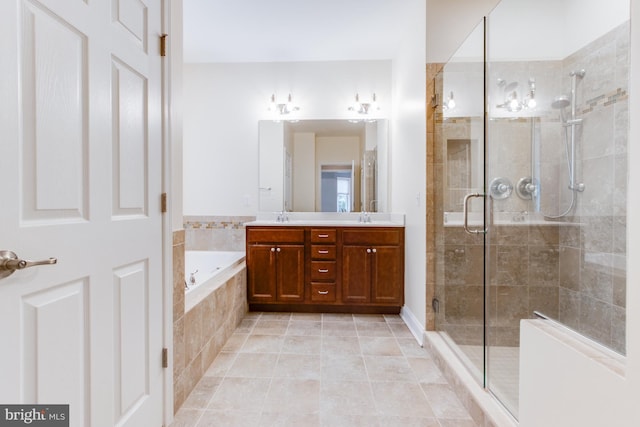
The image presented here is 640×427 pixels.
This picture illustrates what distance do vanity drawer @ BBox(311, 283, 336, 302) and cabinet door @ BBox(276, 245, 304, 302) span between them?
0.12 metres

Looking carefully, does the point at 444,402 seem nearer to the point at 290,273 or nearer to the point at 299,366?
the point at 299,366

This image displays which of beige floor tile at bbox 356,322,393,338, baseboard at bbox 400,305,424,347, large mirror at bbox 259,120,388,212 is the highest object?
large mirror at bbox 259,120,388,212

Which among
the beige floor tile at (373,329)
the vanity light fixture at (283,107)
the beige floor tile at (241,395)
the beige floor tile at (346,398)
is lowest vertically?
the beige floor tile at (373,329)

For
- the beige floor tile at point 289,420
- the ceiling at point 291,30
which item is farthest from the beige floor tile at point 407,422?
the ceiling at point 291,30

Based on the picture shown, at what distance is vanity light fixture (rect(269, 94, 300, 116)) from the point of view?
3.49 metres

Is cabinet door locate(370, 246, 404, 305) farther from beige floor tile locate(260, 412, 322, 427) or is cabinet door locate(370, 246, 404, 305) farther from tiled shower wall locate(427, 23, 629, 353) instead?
beige floor tile locate(260, 412, 322, 427)

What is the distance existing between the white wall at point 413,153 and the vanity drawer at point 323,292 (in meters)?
0.71

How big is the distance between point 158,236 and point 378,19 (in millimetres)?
2609

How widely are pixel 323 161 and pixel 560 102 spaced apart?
2.19m

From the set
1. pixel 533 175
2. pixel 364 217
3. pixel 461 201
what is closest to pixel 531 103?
pixel 533 175

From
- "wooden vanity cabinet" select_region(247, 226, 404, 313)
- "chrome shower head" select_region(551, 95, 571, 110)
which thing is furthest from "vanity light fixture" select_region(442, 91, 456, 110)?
"wooden vanity cabinet" select_region(247, 226, 404, 313)

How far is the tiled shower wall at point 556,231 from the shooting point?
173cm

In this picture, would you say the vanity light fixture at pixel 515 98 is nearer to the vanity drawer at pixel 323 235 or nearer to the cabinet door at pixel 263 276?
the vanity drawer at pixel 323 235

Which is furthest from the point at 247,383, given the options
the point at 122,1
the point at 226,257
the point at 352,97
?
the point at 352,97
